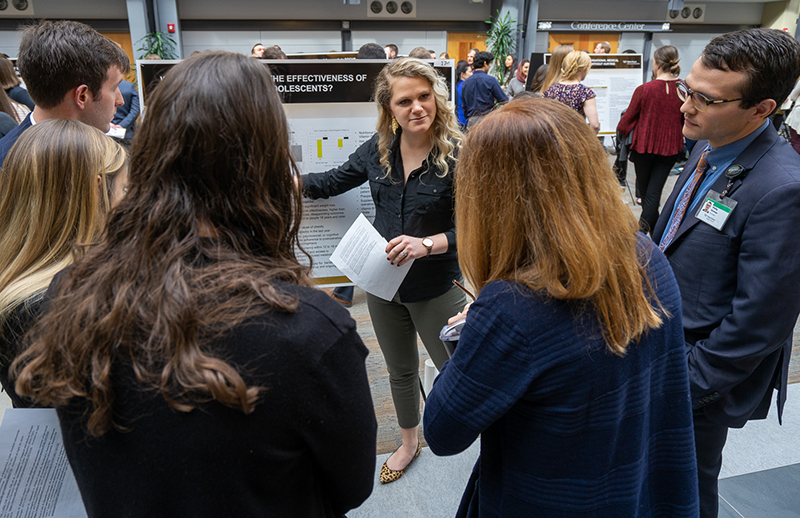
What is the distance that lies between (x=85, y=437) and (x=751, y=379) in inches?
64.8

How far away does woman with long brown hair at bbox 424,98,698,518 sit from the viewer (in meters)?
0.89

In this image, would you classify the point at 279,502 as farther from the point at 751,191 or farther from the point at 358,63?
the point at 358,63

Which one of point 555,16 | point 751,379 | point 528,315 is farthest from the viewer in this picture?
point 555,16

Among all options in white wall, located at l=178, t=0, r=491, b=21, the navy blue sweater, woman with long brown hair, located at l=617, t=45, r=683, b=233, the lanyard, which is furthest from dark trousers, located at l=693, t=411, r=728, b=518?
white wall, located at l=178, t=0, r=491, b=21

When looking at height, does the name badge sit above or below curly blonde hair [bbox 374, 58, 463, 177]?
below

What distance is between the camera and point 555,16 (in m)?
12.2

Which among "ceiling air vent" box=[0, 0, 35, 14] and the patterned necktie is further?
"ceiling air vent" box=[0, 0, 35, 14]

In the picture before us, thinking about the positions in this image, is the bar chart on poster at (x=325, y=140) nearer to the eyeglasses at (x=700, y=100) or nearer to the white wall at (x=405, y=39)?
the eyeglasses at (x=700, y=100)

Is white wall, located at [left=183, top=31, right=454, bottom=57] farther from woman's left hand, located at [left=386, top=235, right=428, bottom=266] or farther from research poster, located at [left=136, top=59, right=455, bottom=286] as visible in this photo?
woman's left hand, located at [left=386, top=235, right=428, bottom=266]

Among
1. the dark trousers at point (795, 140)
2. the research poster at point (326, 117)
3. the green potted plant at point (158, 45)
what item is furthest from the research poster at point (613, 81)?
the green potted plant at point (158, 45)

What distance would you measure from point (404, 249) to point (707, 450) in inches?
44.7

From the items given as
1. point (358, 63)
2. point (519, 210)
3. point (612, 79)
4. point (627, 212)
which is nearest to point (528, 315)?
point (519, 210)

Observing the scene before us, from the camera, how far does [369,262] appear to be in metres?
1.89

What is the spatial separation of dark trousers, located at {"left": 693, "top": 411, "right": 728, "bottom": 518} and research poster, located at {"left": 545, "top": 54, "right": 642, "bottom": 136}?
5.27 metres
